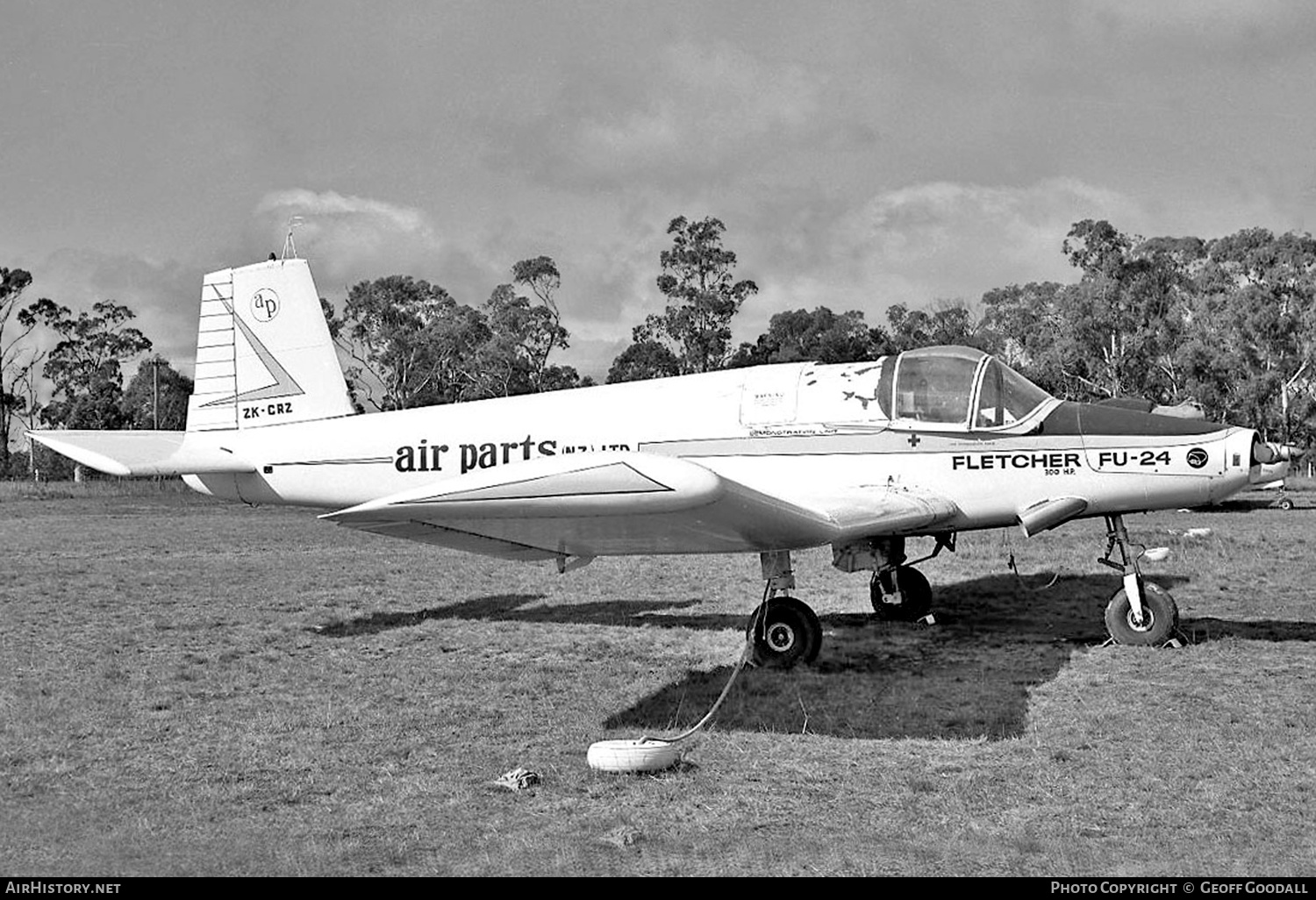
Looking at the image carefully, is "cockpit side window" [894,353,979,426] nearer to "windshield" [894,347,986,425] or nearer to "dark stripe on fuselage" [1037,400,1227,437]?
"windshield" [894,347,986,425]

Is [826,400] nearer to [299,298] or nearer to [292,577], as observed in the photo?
[299,298]

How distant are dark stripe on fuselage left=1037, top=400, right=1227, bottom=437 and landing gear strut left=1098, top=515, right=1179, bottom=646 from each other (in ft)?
2.40

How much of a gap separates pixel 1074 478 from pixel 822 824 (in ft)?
15.6

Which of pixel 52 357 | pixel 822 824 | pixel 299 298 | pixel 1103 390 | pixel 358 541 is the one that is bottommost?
pixel 822 824

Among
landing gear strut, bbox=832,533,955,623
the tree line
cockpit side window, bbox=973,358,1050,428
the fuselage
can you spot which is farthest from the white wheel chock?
the tree line

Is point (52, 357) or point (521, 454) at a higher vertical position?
point (52, 357)

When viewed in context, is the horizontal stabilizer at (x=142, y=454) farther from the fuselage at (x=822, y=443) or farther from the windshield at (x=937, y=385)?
the windshield at (x=937, y=385)

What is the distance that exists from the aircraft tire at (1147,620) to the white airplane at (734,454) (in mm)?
15

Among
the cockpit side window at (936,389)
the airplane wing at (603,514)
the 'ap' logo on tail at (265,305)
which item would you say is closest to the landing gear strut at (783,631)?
the airplane wing at (603,514)

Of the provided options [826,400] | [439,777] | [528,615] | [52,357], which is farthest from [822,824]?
[52,357]

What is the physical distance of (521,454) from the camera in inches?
384

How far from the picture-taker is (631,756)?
18.3 feet

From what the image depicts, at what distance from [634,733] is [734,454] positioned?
10.5ft

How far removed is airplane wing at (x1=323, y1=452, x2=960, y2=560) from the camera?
19.1 ft
